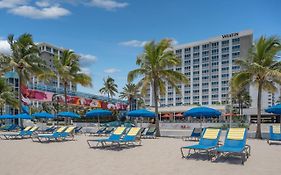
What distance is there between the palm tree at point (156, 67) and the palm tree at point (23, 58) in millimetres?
11826

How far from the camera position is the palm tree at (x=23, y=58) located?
28.4m

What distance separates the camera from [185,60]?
11569 centimetres

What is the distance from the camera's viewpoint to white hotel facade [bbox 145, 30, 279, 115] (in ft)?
334

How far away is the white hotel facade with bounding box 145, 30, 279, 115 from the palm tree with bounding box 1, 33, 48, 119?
7306cm

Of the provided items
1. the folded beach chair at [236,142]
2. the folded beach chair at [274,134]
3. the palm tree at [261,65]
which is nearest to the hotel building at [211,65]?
the palm tree at [261,65]

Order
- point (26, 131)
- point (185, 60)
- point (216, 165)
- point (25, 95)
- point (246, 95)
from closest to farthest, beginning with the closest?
1. point (216, 165)
2. point (26, 131)
3. point (25, 95)
4. point (246, 95)
5. point (185, 60)

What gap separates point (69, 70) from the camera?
103 feet

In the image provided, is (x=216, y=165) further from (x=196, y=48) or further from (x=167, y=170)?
(x=196, y=48)

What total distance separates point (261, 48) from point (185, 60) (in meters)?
97.5

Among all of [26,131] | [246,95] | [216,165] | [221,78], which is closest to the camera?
[216,165]

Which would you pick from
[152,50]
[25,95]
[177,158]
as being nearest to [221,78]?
[25,95]

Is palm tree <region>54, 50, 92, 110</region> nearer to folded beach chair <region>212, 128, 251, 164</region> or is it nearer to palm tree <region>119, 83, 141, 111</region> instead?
folded beach chair <region>212, 128, 251, 164</region>

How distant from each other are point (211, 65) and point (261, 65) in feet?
303

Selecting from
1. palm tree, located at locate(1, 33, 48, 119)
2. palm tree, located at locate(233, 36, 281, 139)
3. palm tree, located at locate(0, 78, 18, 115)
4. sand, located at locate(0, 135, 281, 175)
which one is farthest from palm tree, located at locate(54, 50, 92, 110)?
sand, located at locate(0, 135, 281, 175)
